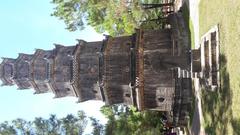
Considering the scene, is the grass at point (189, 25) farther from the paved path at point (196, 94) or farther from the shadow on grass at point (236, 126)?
the shadow on grass at point (236, 126)

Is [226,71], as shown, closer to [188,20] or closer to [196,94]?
[196,94]

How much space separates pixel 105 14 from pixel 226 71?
2441cm

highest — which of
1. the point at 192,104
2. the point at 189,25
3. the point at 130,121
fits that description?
the point at 189,25

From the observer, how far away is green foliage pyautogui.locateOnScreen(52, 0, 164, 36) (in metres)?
38.7

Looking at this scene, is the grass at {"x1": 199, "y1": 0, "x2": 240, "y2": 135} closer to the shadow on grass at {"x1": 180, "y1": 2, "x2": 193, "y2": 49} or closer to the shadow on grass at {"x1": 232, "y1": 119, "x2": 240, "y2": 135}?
the shadow on grass at {"x1": 232, "y1": 119, "x2": 240, "y2": 135}

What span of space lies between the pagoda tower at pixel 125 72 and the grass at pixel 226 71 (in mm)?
7615

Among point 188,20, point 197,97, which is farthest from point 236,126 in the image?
point 188,20

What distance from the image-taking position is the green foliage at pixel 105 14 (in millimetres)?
38719

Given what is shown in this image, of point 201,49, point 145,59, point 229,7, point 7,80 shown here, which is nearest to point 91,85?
point 145,59

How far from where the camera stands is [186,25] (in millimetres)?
34938

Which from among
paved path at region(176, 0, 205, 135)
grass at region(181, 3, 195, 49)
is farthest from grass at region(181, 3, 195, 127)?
paved path at region(176, 0, 205, 135)

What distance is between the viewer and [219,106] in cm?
2286

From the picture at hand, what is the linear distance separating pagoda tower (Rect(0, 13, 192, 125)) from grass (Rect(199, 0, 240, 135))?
7615 millimetres

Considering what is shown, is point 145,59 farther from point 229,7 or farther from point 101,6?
point 229,7
